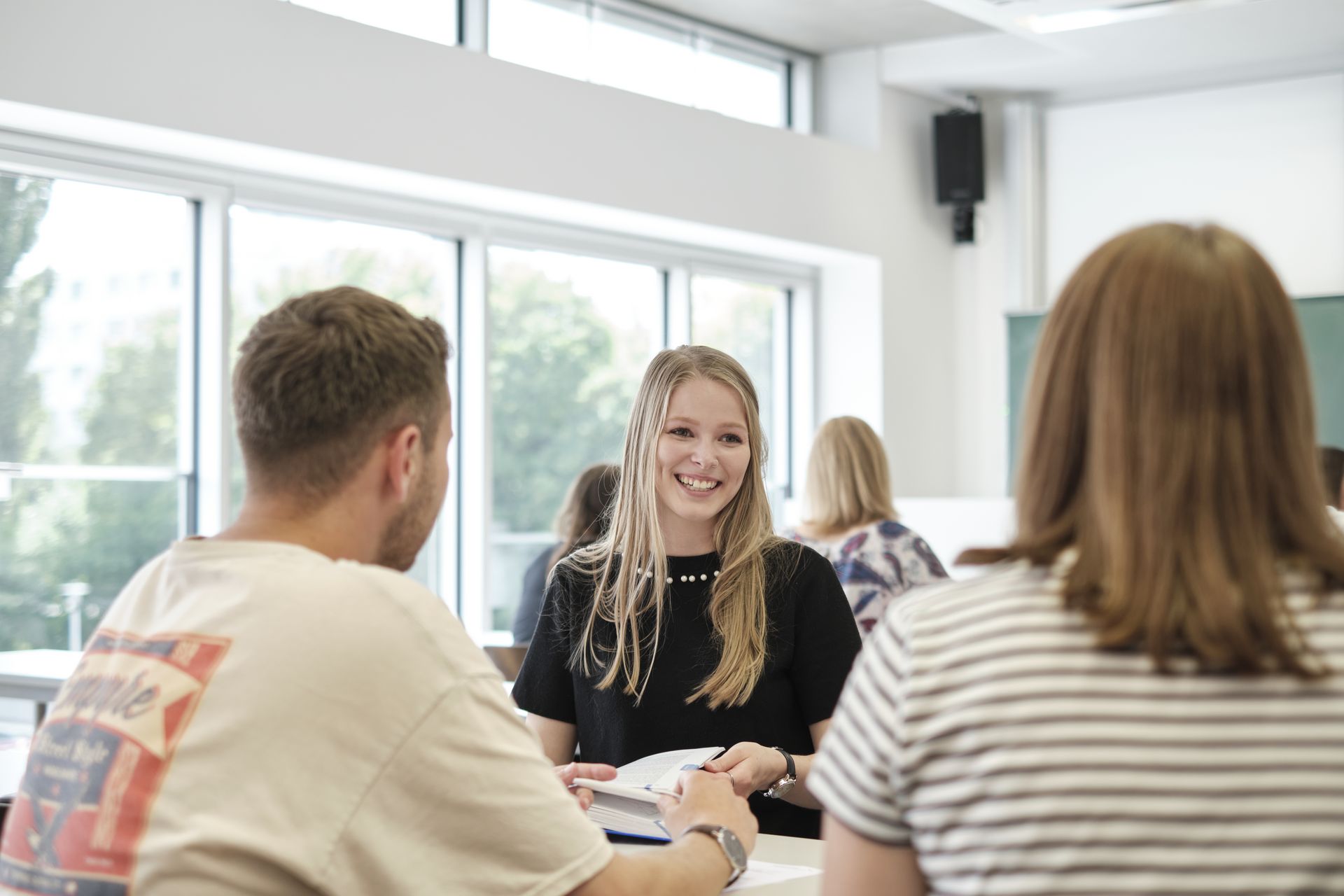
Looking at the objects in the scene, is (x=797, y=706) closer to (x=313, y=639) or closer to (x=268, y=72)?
(x=313, y=639)

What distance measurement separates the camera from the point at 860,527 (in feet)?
14.4

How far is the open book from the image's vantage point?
186 centimetres

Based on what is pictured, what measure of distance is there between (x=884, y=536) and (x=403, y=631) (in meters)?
3.06

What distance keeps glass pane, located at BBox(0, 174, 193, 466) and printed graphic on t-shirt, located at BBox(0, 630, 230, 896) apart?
Result: 3.76 metres

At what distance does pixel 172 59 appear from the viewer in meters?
4.59

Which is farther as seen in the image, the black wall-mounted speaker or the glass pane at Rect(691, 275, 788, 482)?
the black wall-mounted speaker

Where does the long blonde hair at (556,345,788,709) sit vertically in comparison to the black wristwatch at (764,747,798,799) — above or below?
above

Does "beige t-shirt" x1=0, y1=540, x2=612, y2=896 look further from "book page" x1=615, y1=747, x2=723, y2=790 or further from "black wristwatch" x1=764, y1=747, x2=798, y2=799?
"black wristwatch" x1=764, y1=747, x2=798, y2=799

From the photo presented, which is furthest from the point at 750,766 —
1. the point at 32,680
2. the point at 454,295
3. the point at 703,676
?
the point at 454,295

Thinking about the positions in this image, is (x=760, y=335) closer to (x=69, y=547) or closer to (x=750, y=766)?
(x=69, y=547)

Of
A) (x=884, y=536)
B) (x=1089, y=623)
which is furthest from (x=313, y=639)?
(x=884, y=536)

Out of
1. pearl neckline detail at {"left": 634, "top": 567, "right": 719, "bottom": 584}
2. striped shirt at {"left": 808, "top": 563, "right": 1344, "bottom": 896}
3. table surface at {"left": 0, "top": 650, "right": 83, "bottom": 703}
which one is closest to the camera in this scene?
striped shirt at {"left": 808, "top": 563, "right": 1344, "bottom": 896}

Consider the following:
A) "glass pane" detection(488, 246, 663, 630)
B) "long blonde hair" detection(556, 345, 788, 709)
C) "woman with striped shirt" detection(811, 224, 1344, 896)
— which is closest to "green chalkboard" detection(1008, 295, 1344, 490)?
"glass pane" detection(488, 246, 663, 630)

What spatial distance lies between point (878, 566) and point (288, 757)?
3074 mm
